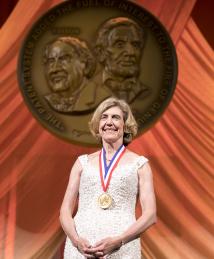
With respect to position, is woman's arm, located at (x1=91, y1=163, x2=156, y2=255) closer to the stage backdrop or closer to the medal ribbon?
the medal ribbon

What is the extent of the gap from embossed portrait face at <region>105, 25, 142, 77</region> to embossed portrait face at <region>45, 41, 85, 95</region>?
0.62ft

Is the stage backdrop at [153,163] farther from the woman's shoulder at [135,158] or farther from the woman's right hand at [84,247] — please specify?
the woman's right hand at [84,247]

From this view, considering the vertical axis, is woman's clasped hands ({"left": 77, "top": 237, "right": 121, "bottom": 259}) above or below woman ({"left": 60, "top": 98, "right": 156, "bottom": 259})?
below

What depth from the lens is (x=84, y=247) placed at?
2.02 metres

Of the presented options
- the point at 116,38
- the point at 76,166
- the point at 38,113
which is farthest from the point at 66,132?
the point at 76,166

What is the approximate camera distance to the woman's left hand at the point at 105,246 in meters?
2.01

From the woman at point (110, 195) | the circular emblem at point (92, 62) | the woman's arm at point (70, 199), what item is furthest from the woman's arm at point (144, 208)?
the circular emblem at point (92, 62)

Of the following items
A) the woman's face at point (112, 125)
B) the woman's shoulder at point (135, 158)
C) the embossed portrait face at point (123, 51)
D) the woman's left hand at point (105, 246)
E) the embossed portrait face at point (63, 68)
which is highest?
the embossed portrait face at point (123, 51)

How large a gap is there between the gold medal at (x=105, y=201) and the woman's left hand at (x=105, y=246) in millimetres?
133

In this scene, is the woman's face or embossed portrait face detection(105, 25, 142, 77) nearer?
the woman's face

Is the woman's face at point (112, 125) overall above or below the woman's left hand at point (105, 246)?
above

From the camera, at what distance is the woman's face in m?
2.18

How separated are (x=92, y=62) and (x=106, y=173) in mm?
1628

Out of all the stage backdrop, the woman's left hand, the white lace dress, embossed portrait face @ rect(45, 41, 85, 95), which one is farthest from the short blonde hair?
embossed portrait face @ rect(45, 41, 85, 95)
